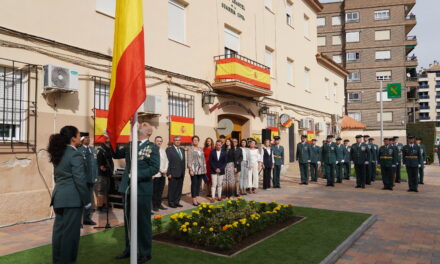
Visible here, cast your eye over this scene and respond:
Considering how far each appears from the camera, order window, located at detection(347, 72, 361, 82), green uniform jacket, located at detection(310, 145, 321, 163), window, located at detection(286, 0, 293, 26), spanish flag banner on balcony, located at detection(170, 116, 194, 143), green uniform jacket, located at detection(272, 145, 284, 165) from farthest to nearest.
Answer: window, located at detection(347, 72, 361, 82)
window, located at detection(286, 0, 293, 26)
green uniform jacket, located at detection(310, 145, 321, 163)
green uniform jacket, located at detection(272, 145, 284, 165)
spanish flag banner on balcony, located at detection(170, 116, 194, 143)

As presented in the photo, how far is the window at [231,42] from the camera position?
13773mm

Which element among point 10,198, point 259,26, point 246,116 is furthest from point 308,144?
point 10,198

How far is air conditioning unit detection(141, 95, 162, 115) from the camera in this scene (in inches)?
370

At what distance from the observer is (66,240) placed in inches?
156

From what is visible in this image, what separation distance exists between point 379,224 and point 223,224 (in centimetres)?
359

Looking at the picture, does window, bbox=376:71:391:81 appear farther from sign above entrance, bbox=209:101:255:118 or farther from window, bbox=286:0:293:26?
sign above entrance, bbox=209:101:255:118

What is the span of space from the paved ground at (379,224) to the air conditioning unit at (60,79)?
2.92 meters

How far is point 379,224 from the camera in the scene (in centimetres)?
711

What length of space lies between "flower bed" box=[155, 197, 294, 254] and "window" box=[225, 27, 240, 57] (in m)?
8.14

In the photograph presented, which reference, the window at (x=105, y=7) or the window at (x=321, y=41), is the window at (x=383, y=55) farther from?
the window at (x=105, y=7)

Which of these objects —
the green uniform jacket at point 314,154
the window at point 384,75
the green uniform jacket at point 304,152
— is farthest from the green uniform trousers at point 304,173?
the window at point 384,75

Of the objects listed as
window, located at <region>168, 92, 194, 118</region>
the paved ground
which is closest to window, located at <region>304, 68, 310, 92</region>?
the paved ground

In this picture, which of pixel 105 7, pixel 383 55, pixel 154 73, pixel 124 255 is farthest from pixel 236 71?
pixel 383 55

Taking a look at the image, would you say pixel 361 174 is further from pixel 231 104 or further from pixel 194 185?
pixel 194 185
